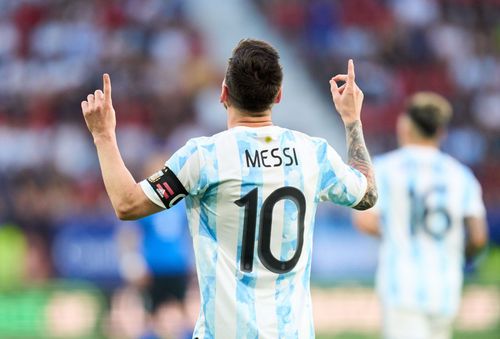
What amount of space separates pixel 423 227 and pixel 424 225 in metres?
0.01

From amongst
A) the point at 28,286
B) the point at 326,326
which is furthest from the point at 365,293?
the point at 28,286

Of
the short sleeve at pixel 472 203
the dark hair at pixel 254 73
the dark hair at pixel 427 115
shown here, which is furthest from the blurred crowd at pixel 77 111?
the dark hair at pixel 254 73

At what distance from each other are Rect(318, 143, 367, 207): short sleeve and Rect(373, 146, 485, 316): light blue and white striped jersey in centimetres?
243

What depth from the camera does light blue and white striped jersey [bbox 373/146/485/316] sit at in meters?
6.07

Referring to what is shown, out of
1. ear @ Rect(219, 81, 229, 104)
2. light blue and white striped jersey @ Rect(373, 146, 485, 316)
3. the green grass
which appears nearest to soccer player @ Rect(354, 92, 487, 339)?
light blue and white striped jersey @ Rect(373, 146, 485, 316)

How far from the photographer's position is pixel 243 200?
354 centimetres

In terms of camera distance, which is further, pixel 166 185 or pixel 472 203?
pixel 472 203

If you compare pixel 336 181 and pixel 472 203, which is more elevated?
pixel 336 181

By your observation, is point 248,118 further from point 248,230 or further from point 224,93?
point 248,230

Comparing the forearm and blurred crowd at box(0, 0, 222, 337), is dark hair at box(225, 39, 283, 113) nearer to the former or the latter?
the forearm

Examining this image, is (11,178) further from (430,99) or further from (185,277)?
(430,99)

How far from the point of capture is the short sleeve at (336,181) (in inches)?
145

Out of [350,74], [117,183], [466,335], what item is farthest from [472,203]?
[466,335]

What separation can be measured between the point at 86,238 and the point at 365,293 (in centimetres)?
421
